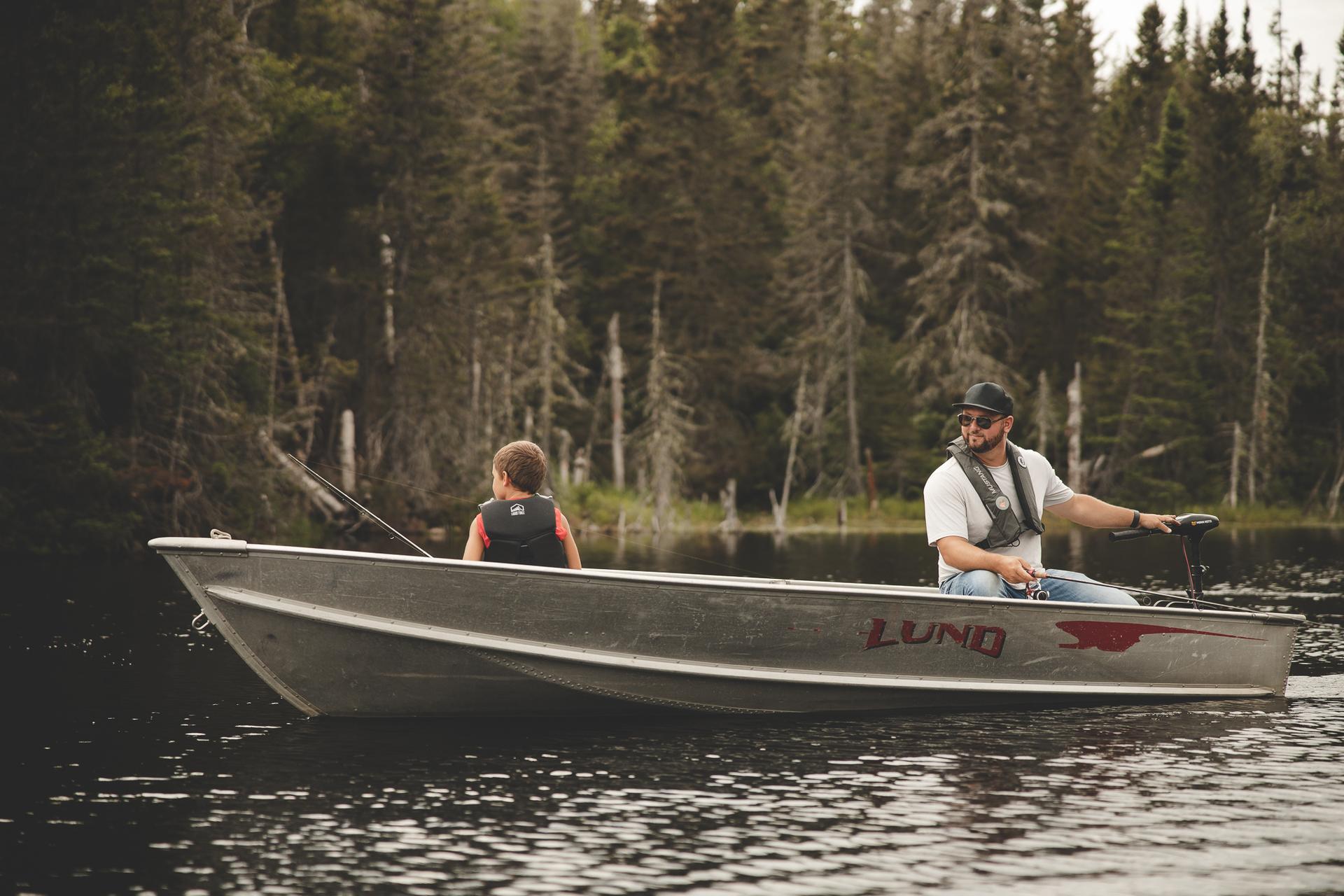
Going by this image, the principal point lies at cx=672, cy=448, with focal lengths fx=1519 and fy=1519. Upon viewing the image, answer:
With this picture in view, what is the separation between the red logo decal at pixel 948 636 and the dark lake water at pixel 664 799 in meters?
0.43

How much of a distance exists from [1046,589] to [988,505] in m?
0.99

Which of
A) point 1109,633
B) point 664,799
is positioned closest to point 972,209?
point 1109,633

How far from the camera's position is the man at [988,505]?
26.8ft

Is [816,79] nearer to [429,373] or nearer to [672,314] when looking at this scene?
[672,314]

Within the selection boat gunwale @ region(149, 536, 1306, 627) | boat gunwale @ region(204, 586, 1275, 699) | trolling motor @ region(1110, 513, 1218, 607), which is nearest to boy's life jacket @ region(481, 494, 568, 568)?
boat gunwale @ region(149, 536, 1306, 627)

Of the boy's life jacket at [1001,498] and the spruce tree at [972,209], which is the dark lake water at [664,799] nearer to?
the boy's life jacket at [1001,498]

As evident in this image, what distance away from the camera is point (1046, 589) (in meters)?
8.97

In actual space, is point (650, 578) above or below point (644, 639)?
above

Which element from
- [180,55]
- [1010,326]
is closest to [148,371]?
[180,55]

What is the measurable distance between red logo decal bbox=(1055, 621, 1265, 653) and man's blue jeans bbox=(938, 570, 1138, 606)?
0.13 m

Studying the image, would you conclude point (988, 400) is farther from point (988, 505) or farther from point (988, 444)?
point (988, 505)

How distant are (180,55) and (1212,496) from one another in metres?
30.2

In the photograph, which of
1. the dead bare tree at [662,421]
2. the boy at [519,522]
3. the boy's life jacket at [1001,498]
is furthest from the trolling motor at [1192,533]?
the dead bare tree at [662,421]

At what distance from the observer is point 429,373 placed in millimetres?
35750
